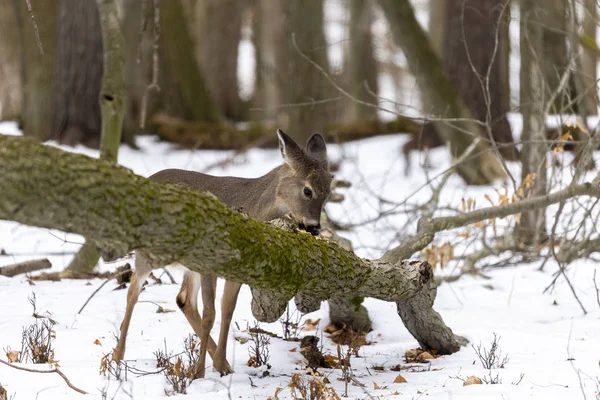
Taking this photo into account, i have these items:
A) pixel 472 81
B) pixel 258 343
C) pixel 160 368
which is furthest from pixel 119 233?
pixel 472 81

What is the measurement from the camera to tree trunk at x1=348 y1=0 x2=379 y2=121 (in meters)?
26.1

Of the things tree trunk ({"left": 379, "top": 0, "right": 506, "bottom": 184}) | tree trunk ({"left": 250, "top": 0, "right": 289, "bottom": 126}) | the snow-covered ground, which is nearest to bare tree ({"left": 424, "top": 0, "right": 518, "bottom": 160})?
tree trunk ({"left": 379, "top": 0, "right": 506, "bottom": 184})

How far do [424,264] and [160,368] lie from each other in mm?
2146

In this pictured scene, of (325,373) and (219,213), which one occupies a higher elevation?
(219,213)

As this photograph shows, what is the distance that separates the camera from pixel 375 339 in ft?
23.3

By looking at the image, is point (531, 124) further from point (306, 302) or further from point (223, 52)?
point (223, 52)

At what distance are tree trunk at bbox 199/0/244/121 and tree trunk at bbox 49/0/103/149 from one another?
25.6 feet

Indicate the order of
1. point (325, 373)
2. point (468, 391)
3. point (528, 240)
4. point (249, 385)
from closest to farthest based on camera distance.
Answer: point (468, 391), point (249, 385), point (325, 373), point (528, 240)

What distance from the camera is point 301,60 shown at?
13867 mm

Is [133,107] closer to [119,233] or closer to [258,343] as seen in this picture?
[258,343]

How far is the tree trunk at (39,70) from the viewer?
15.5 meters

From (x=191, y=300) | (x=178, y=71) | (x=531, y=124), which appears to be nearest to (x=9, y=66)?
(x=178, y=71)

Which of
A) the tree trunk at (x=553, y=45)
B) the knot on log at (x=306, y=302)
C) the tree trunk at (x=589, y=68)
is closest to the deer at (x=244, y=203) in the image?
the knot on log at (x=306, y=302)

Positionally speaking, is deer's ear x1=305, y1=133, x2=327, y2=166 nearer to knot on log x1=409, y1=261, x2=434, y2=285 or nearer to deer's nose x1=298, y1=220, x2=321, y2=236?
deer's nose x1=298, y1=220, x2=321, y2=236
